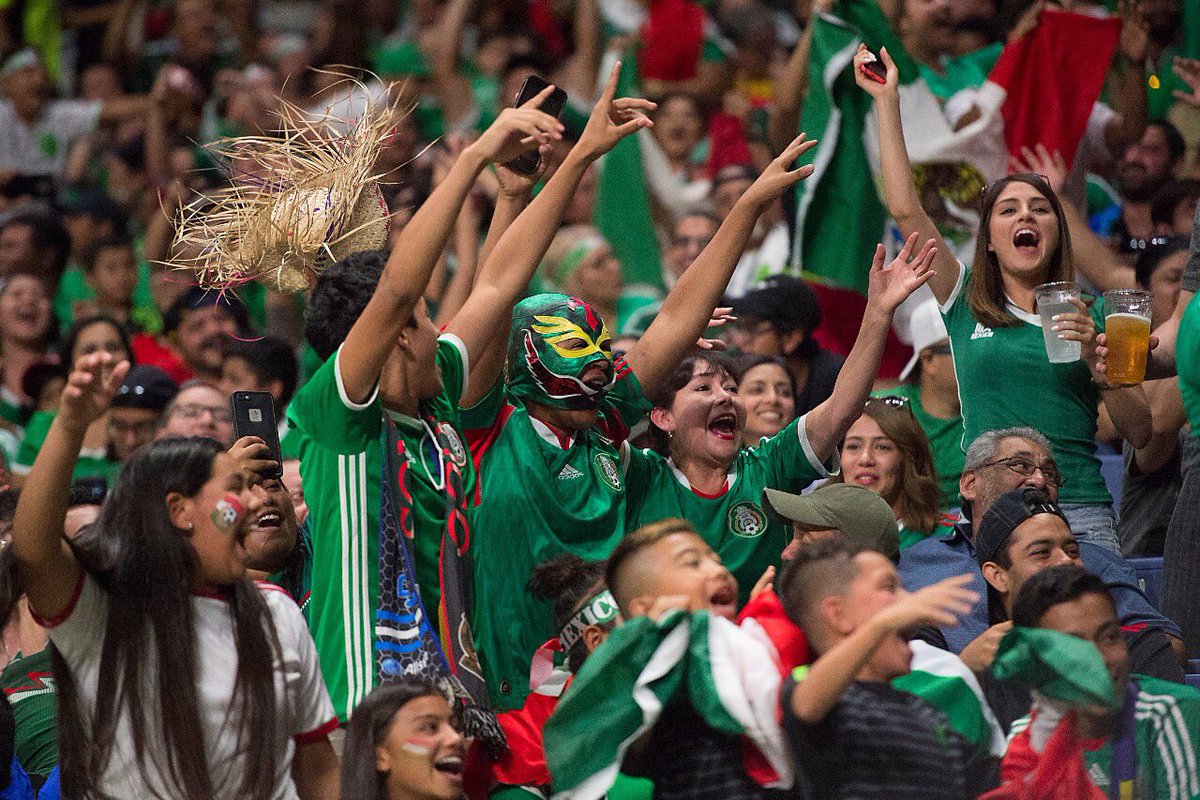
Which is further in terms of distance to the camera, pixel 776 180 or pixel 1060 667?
pixel 776 180

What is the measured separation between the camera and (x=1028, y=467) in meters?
4.89

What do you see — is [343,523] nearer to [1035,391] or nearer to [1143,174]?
[1035,391]

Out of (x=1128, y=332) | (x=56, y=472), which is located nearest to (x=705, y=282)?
(x=1128, y=332)

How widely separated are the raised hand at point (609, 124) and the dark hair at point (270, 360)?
9.39ft

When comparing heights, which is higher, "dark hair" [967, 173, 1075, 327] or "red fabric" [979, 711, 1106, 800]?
"dark hair" [967, 173, 1075, 327]

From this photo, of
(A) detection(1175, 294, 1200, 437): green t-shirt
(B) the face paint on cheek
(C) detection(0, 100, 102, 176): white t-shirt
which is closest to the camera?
(B) the face paint on cheek

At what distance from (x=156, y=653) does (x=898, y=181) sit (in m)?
2.84

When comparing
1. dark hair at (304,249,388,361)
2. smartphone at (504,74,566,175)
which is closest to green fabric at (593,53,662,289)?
smartphone at (504,74,566,175)

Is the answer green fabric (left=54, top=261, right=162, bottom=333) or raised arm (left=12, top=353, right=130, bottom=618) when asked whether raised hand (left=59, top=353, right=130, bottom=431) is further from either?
green fabric (left=54, top=261, right=162, bottom=333)

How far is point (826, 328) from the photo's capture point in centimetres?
746

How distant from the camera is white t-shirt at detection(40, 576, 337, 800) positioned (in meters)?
3.49

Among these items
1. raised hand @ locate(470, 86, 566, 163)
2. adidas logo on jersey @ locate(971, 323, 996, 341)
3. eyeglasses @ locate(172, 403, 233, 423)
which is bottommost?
eyeglasses @ locate(172, 403, 233, 423)

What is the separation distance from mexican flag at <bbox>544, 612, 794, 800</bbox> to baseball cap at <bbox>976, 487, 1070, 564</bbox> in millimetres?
1345

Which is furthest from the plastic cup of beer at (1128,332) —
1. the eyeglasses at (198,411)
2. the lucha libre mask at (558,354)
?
the eyeglasses at (198,411)
